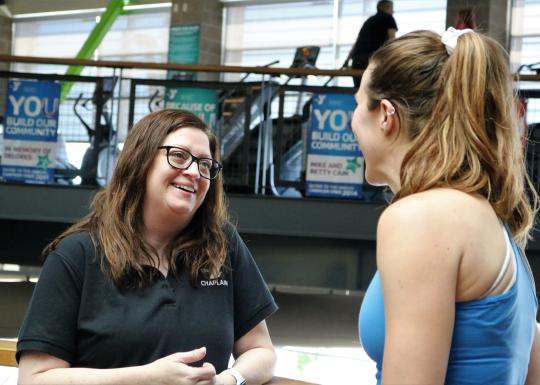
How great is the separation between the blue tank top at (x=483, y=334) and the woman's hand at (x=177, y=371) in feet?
1.74

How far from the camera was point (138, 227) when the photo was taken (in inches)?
79.9

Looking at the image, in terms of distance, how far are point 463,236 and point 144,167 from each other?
967 mm

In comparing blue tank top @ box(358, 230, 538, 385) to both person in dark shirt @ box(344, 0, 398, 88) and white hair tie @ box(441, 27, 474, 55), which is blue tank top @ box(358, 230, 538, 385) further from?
person in dark shirt @ box(344, 0, 398, 88)

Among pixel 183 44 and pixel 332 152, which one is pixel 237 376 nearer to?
pixel 332 152

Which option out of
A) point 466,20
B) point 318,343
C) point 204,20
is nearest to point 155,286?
point 318,343

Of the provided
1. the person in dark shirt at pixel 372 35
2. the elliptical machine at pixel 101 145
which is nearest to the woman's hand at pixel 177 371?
the elliptical machine at pixel 101 145

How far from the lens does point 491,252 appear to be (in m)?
1.25

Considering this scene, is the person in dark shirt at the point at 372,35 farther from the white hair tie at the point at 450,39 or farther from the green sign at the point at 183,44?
the white hair tie at the point at 450,39

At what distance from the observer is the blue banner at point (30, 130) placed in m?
6.58

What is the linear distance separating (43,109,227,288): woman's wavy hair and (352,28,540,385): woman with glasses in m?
0.69

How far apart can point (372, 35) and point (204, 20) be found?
6.10m

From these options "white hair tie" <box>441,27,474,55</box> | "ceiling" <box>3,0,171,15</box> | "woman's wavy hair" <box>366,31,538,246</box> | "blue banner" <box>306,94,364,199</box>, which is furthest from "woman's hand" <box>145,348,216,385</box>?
"ceiling" <box>3,0,171,15</box>

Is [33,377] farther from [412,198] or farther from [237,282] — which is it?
[412,198]

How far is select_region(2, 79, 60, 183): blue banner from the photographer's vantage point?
6578 millimetres
